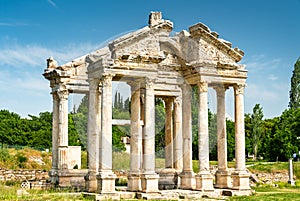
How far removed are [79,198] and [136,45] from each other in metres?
9.74

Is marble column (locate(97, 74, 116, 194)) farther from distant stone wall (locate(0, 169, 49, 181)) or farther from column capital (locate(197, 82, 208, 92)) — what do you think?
distant stone wall (locate(0, 169, 49, 181))

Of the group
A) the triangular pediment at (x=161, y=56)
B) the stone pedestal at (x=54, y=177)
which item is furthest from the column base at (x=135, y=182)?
the stone pedestal at (x=54, y=177)

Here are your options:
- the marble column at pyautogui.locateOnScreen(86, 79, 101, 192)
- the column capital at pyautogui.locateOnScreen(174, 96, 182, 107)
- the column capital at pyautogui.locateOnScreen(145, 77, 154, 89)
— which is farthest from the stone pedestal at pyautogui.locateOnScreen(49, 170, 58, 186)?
the column capital at pyautogui.locateOnScreen(174, 96, 182, 107)

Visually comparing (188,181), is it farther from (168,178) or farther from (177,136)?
(177,136)

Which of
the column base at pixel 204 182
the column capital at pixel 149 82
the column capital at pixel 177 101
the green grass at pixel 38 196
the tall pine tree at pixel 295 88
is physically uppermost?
the tall pine tree at pixel 295 88

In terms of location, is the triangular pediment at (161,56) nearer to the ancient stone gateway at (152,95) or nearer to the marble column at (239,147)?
the ancient stone gateway at (152,95)

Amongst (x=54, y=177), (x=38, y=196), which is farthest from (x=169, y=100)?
(x=38, y=196)

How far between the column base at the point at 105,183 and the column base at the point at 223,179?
8.82 m

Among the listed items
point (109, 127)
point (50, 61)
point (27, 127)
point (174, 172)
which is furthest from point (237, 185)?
point (27, 127)

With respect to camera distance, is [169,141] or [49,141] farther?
[49,141]

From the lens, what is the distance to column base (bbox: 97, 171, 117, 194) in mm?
27125

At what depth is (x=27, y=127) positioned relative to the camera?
80188mm

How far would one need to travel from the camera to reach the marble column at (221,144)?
32656mm

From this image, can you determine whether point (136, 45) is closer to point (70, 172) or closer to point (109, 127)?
point (109, 127)
